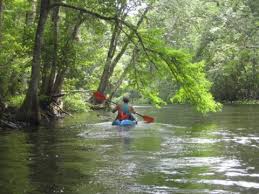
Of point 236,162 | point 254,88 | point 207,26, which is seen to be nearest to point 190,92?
→ point 236,162

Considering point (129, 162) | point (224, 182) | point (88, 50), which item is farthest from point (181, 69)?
point (224, 182)

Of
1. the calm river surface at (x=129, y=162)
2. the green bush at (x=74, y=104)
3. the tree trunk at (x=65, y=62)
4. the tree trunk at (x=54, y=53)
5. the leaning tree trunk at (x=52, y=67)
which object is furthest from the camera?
the green bush at (x=74, y=104)

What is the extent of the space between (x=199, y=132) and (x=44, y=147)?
661 centimetres

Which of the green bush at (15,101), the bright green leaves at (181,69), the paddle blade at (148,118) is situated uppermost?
the bright green leaves at (181,69)

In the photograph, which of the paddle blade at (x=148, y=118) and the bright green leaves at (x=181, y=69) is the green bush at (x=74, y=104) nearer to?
the paddle blade at (x=148, y=118)

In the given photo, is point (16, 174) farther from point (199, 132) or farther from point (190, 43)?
point (190, 43)

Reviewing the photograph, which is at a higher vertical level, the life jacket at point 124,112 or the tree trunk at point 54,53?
the tree trunk at point 54,53

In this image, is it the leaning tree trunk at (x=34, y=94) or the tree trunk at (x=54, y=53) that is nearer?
the leaning tree trunk at (x=34, y=94)

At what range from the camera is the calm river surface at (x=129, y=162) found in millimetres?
8047

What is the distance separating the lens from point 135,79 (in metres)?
22.5

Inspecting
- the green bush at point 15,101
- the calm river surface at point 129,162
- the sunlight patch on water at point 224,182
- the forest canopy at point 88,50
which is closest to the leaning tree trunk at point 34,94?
the forest canopy at point 88,50

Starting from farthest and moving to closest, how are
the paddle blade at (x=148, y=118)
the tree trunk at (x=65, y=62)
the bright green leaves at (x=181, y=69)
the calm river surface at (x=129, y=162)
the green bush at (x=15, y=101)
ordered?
the green bush at (x=15, y=101) < the tree trunk at (x=65, y=62) < the paddle blade at (x=148, y=118) < the bright green leaves at (x=181, y=69) < the calm river surface at (x=129, y=162)

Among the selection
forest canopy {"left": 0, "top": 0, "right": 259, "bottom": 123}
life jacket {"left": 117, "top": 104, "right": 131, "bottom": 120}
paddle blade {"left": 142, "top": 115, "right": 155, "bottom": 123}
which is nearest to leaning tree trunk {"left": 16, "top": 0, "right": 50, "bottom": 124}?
forest canopy {"left": 0, "top": 0, "right": 259, "bottom": 123}

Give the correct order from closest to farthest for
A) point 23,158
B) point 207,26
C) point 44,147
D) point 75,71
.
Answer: point 23,158, point 44,147, point 75,71, point 207,26
